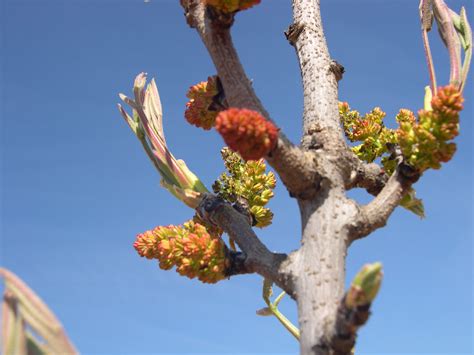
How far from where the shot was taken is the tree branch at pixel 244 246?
2.53 m

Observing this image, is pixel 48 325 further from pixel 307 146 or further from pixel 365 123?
pixel 365 123

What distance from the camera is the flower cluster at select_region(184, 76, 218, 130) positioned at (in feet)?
9.52

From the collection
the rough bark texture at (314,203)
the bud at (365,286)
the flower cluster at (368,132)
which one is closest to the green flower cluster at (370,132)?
the flower cluster at (368,132)

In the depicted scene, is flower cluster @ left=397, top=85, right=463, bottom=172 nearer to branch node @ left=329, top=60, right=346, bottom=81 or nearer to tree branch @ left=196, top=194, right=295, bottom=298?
branch node @ left=329, top=60, right=346, bottom=81

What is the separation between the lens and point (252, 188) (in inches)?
134

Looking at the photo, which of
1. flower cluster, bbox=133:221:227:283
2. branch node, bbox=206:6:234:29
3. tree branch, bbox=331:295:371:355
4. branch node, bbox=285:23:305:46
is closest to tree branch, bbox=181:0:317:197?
branch node, bbox=206:6:234:29

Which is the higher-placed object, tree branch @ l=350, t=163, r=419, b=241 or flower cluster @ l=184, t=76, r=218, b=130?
flower cluster @ l=184, t=76, r=218, b=130

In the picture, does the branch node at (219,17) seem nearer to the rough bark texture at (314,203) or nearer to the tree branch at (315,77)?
the rough bark texture at (314,203)

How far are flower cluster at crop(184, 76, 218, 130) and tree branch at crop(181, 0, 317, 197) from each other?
0.82 feet

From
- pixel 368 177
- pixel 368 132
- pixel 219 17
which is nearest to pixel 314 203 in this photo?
pixel 368 177

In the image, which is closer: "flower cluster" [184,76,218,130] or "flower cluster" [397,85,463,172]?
"flower cluster" [397,85,463,172]

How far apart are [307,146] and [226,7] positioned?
0.86 meters

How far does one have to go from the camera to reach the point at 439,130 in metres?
2.54

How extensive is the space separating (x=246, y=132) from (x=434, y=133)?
102cm
